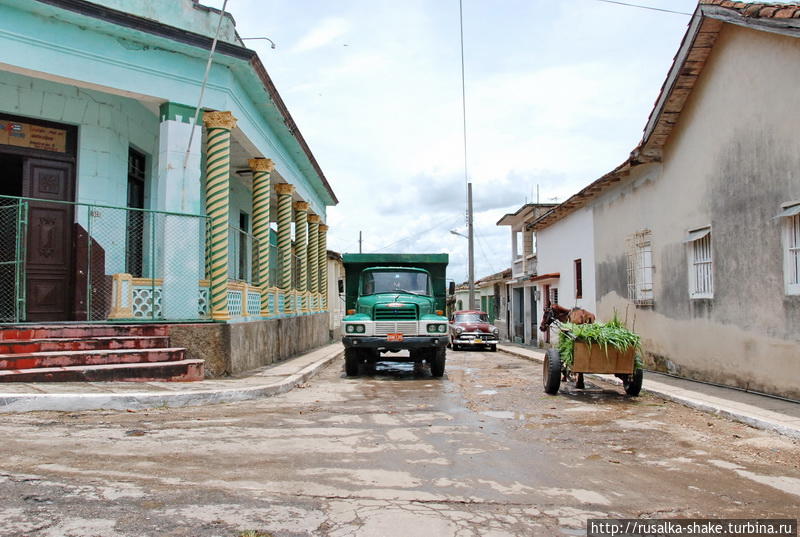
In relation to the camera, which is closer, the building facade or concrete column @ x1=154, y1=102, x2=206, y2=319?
the building facade

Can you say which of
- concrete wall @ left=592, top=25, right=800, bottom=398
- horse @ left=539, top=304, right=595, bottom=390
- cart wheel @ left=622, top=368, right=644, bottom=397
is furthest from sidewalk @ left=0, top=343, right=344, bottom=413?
concrete wall @ left=592, top=25, right=800, bottom=398

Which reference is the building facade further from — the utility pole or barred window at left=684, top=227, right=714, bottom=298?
the utility pole

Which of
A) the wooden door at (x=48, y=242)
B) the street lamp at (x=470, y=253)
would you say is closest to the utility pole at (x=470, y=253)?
the street lamp at (x=470, y=253)

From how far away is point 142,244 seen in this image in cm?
1161

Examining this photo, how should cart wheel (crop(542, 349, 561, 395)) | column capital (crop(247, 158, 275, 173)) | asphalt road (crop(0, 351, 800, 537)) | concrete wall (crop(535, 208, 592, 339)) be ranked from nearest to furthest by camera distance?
asphalt road (crop(0, 351, 800, 537)) → cart wheel (crop(542, 349, 561, 395)) → column capital (crop(247, 158, 275, 173)) → concrete wall (crop(535, 208, 592, 339))

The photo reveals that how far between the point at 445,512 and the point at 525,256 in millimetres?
24520

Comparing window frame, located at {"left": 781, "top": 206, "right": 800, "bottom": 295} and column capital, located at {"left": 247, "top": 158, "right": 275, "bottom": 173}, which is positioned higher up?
column capital, located at {"left": 247, "top": 158, "right": 275, "bottom": 173}

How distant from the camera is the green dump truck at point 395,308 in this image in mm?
12516

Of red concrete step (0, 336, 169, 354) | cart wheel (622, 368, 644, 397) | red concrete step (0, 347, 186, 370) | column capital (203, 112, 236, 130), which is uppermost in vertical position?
→ column capital (203, 112, 236, 130)

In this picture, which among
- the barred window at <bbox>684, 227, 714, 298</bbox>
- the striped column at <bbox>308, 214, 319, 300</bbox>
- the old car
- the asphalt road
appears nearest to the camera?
the asphalt road

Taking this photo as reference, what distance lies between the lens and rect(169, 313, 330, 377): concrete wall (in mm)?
10602

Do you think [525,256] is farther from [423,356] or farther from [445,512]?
[445,512]

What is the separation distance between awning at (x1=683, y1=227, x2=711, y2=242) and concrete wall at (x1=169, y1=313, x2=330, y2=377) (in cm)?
865

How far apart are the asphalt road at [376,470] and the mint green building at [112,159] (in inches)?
141
